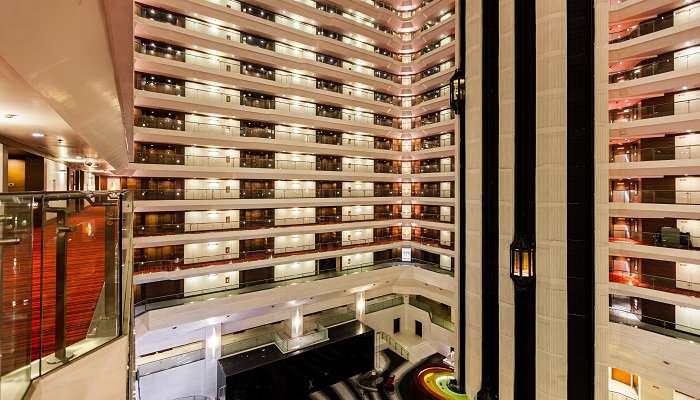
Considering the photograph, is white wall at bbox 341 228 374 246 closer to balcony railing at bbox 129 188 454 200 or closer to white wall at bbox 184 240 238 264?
balcony railing at bbox 129 188 454 200

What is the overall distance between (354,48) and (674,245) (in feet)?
62.8

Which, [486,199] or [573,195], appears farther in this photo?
[486,199]

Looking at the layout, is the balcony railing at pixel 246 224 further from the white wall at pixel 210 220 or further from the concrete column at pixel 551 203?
the concrete column at pixel 551 203

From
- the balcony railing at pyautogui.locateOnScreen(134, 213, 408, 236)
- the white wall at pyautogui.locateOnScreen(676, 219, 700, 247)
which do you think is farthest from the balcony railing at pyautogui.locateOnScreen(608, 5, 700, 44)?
the balcony railing at pyautogui.locateOnScreen(134, 213, 408, 236)

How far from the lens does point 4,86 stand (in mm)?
3020

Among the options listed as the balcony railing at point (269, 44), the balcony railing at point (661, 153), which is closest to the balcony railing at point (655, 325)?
the balcony railing at point (661, 153)

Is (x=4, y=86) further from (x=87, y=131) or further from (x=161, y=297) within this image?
(x=161, y=297)

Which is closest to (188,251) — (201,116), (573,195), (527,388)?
(201,116)

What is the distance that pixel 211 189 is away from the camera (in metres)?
17.3

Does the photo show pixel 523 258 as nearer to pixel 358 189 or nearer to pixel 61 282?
pixel 61 282

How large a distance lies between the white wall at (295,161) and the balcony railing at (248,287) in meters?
6.85

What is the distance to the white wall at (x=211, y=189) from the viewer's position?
16.5 meters

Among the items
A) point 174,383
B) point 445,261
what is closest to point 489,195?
point 445,261

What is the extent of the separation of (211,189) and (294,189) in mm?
5017
